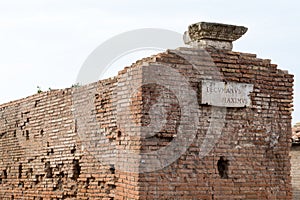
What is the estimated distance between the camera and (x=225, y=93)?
8.67 metres

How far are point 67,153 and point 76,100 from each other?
37.2 inches

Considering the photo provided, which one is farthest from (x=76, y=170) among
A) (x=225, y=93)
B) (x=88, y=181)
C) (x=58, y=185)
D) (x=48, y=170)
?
(x=225, y=93)

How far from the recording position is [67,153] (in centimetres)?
1037

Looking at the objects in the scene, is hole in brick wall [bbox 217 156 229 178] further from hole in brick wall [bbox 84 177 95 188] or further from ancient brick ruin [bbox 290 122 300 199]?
ancient brick ruin [bbox 290 122 300 199]

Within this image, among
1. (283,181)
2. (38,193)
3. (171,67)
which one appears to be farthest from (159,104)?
(38,193)

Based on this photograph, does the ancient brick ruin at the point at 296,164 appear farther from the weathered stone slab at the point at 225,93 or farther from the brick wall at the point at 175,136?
the weathered stone slab at the point at 225,93

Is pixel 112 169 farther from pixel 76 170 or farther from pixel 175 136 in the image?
pixel 76 170

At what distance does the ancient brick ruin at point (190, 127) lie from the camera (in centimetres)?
824

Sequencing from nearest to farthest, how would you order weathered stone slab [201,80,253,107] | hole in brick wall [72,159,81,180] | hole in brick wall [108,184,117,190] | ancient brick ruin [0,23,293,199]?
ancient brick ruin [0,23,293,199], weathered stone slab [201,80,253,107], hole in brick wall [108,184,117,190], hole in brick wall [72,159,81,180]

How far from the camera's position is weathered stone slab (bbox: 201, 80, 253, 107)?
28.1 feet

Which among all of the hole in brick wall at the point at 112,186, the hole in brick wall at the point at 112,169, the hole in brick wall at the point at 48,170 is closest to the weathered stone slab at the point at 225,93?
the hole in brick wall at the point at 112,169

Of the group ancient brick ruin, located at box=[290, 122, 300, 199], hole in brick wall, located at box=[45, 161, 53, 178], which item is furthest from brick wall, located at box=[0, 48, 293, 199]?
ancient brick ruin, located at box=[290, 122, 300, 199]

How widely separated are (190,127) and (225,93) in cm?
74

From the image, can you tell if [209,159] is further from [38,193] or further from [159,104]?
[38,193]
